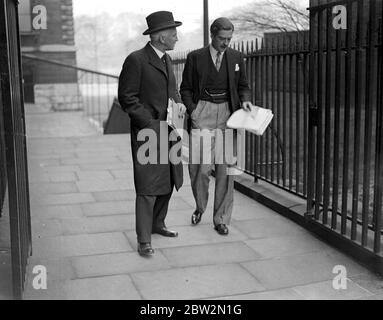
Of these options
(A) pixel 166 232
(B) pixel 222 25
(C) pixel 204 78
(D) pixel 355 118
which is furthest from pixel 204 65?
(A) pixel 166 232

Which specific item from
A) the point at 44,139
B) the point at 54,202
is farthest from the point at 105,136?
the point at 54,202

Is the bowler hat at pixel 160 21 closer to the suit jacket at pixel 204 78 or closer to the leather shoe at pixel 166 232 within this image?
the suit jacket at pixel 204 78

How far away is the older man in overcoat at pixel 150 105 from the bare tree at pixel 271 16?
13.3 ft

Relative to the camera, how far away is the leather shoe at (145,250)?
4934 mm

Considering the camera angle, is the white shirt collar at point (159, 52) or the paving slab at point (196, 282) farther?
the white shirt collar at point (159, 52)

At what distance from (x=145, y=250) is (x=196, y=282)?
2.45 feet

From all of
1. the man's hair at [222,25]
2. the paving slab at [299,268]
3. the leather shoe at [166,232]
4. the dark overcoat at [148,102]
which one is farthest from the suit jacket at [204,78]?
the paving slab at [299,268]

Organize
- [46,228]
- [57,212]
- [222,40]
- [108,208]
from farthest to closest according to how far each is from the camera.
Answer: [108,208] < [57,212] < [46,228] < [222,40]

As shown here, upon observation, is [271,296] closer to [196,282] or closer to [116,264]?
[196,282]

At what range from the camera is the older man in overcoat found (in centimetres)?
475

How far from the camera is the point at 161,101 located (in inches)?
193

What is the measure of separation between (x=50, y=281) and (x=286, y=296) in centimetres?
176

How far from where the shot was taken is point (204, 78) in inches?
214
